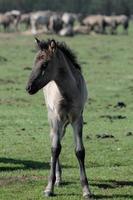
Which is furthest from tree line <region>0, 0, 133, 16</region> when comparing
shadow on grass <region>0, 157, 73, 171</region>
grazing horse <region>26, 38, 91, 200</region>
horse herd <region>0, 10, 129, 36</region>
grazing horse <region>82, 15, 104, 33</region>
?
grazing horse <region>26, 38, 91, 200</region>

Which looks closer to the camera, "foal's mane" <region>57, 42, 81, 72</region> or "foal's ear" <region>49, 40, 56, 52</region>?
"foal's ear" <region>49, 40, 56, 52</region>

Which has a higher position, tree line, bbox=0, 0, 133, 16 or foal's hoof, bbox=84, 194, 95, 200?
foal's hoof, bbox=84, 194, 95, 200

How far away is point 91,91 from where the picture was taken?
22.7 m

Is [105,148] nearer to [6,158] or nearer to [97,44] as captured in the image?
[6,158]

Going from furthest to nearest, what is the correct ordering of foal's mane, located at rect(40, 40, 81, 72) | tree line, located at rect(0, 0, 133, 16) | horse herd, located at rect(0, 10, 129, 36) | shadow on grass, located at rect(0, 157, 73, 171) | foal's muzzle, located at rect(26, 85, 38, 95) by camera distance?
tree line, located at rect(0, 0, 133, 16) < horse herd, located at rect(0, 10, 129, 36) < shadow on grass, located at rect(0, 157, 73, 171) < foal's mane, located at rect(40, 40, 81, 72) < foal's muzzle, located at rect(26, 85, 38, 95)

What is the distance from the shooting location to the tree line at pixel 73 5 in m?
104

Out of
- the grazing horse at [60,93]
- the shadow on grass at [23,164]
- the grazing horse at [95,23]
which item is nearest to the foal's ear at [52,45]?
the grazing horse at [60,93]

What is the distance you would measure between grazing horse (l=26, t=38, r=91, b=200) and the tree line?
92.5m

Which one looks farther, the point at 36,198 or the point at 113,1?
the point at 113,1

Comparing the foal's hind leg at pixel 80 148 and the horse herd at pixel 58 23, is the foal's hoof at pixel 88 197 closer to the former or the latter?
the foal's hind leg at pixel 80 148

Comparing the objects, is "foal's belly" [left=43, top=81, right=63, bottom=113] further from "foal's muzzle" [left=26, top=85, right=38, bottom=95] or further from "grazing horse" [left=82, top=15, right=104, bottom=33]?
"grazing horse" [left=82, top=15, right=104, bottom=33]

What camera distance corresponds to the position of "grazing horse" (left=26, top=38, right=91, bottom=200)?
31.8 feet

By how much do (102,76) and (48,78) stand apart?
17211mm

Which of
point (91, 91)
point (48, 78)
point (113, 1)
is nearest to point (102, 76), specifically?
point (91, 91)
